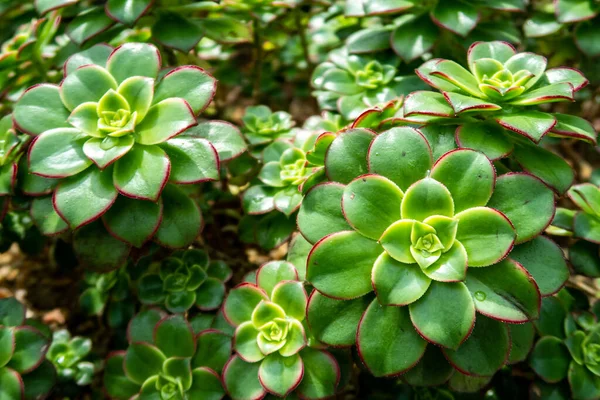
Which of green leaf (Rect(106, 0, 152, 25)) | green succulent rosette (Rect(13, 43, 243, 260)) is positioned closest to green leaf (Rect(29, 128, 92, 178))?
green succulent rosette (Rect(13, 43, 243, 260))

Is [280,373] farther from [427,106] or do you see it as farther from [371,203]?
[427,106]

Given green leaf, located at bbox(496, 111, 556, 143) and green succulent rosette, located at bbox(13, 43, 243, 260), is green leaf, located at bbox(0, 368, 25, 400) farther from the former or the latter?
green leaf, located at bbox(496, 111, 556, 143)

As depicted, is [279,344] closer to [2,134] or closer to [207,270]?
[207,270]

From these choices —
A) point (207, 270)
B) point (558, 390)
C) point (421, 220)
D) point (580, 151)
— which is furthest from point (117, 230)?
point (580, 151)

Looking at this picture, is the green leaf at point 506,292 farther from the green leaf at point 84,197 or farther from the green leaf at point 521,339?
the green leaf at point 84,197

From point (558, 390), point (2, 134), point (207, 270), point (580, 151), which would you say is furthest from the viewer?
point (580, 151)
